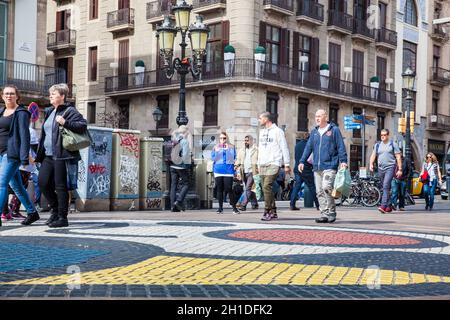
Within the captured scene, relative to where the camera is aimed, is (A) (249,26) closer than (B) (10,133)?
No

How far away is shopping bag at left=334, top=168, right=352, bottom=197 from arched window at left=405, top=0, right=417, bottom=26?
36.2 metres

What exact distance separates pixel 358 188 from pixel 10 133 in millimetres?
12705

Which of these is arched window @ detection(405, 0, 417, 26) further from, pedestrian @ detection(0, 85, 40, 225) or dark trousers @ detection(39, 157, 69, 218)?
dark trousers @ detection(39, 157, 69, 218)

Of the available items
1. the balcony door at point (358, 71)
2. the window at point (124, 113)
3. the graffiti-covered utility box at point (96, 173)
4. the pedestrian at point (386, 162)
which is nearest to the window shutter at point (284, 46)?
the balcony door at point (358, 71)

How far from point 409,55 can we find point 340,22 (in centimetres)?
881

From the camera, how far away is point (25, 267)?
16.6 ft

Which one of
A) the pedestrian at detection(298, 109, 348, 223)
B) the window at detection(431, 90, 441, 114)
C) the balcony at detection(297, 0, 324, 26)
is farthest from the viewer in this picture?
the window at detection(431, 90, 441, 114)

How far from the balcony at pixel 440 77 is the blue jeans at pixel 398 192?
29.5m

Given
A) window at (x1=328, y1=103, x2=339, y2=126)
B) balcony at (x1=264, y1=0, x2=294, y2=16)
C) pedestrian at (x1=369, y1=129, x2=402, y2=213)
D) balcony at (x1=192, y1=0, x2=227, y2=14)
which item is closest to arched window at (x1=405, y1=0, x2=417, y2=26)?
window at (x1=328, y1=103, x2=339, y2=126)

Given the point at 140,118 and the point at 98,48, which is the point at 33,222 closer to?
the point at 140,118

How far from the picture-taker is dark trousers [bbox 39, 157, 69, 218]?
8617 mm

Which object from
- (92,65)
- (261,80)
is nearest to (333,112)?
(261,80)

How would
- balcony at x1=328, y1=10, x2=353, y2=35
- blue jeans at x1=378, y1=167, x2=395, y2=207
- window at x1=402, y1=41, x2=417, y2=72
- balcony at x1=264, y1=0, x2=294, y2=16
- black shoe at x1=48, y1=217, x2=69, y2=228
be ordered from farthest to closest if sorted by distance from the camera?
window at x1=402, y1=41, x2=417, y2=72, balcony at x1=328, y1=10, x2=353, y2=35, balcony at x1=264, y1=0, x2=294, y2=16, blue jeans at x1=378, y1=167, x2=395, y2=207, black shoe at x1=48, y1=217, x2=69, y2=228
